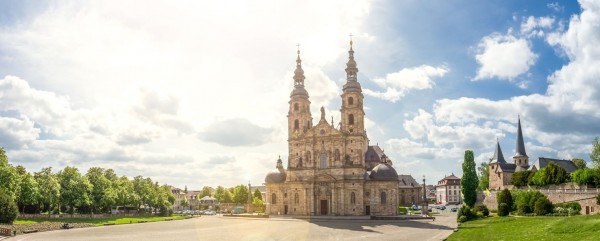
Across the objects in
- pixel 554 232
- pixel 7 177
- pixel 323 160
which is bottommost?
pixel 554 232

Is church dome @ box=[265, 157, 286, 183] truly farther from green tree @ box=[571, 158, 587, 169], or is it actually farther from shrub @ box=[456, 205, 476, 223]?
green tree @ box=[571, 158, 587, 169]

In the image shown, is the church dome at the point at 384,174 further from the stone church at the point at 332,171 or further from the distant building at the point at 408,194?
the distant building at the point at 408,194

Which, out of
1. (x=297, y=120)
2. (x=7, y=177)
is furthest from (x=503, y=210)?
(x=7, y=177)

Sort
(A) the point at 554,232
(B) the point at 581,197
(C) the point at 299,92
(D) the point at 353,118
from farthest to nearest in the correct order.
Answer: (C) the point at 299,92
(D) the point at 353,118
(B) the point at 581,197
(A) the point at 554,232

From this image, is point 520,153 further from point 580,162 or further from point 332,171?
point 332,171

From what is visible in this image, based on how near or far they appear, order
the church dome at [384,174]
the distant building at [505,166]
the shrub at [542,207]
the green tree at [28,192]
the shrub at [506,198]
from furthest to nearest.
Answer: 1. the distant building at [505,166]
2. the church dome at [384,174]
3. the green tree at [28,192]
4. the shrub at [506,198]
5. the shrub at [542,207]

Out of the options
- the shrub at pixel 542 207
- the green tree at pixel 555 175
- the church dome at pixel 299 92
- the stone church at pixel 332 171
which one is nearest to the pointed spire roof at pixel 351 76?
the stone church at pixel 332 171

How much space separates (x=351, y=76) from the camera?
293 feet

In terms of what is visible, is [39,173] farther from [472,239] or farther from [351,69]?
[472,239]

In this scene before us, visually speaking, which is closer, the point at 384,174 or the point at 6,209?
the point at 6,209

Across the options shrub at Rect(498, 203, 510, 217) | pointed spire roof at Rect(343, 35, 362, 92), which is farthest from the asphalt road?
pointed spire roof at Rect(343, 35, 362, 92)

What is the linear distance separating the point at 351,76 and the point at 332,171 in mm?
17884

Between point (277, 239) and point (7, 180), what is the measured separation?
41.2 meters

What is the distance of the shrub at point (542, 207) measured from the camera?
163 feet
